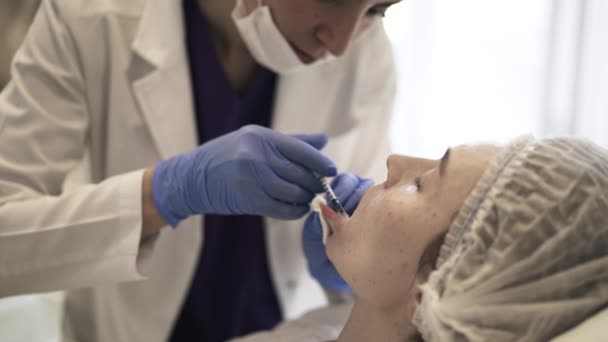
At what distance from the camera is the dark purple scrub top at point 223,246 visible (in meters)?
1.27

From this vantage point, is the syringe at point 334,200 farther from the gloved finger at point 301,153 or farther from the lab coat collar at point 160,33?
Result: the lab coat collar at point 160,33

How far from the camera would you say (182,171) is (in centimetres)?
102

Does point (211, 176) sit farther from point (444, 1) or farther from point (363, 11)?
point (444, 1)

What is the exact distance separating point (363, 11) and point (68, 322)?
96 cm

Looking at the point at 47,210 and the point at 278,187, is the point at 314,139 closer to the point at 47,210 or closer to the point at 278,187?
the point at 278,187

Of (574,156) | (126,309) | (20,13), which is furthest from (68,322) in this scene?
(574,156)

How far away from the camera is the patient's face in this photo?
79cm

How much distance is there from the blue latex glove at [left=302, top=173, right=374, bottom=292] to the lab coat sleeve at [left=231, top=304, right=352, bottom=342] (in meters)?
0.07

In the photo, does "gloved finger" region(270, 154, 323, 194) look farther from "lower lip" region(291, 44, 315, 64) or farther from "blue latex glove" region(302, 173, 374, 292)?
"lower lip" region(291, 44, 315, 64)

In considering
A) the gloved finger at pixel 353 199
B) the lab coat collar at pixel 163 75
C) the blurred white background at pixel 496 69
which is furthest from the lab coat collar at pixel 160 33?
the blurred white background at pixel 496 69

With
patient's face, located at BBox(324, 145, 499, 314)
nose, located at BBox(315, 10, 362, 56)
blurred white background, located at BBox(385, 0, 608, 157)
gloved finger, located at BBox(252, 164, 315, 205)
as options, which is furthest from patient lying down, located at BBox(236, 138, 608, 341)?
blurred white background, located at BBox(385, 0, 608, 157)

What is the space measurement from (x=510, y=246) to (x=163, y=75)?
81 centimetres

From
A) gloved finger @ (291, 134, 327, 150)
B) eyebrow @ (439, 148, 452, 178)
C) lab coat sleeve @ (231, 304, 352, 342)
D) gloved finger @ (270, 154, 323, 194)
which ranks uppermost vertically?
eyebrow @ (439, 148, 452, 178)

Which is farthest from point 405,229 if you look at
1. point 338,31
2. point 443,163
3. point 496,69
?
point 496,69
